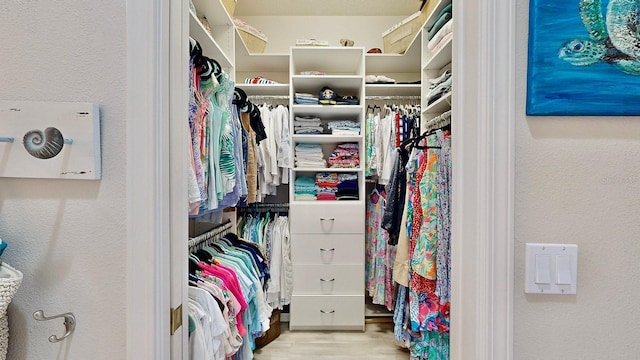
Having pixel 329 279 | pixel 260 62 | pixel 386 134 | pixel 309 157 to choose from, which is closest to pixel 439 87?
pixel 386 134

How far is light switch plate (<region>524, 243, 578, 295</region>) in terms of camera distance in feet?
2.57

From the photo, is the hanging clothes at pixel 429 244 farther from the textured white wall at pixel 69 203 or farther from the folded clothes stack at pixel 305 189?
the textured white wall at pixel 69 203

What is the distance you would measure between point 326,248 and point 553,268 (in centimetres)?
218

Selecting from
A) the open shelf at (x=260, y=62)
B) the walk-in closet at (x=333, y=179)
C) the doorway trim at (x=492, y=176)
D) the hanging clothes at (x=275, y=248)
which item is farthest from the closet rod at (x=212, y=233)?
the open shelf at (x=260, y=62)

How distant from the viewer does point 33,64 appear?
31.1 inches

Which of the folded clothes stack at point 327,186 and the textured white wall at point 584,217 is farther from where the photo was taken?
the folded clothes stack at point 327,186

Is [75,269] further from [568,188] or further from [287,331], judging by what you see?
[287,331]

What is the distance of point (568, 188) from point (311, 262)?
2.28 meters

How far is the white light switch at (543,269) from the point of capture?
0.78 meters

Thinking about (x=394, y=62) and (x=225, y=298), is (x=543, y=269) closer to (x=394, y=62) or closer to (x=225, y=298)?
(x=225, y=298)

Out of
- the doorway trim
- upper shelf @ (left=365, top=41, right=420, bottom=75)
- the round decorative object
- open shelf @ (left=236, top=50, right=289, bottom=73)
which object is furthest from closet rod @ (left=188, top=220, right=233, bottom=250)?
upper shelf @ (left=365, top=41, right=420, bottom=75)

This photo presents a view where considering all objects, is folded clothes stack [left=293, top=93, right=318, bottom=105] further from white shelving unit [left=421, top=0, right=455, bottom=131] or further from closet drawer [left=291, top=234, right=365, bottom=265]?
closet drawer [left=291, top=234, right=365, bottom=265]

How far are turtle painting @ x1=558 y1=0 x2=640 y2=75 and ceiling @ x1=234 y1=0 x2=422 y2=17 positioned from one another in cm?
245

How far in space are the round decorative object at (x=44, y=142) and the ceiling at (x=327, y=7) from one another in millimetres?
2618
